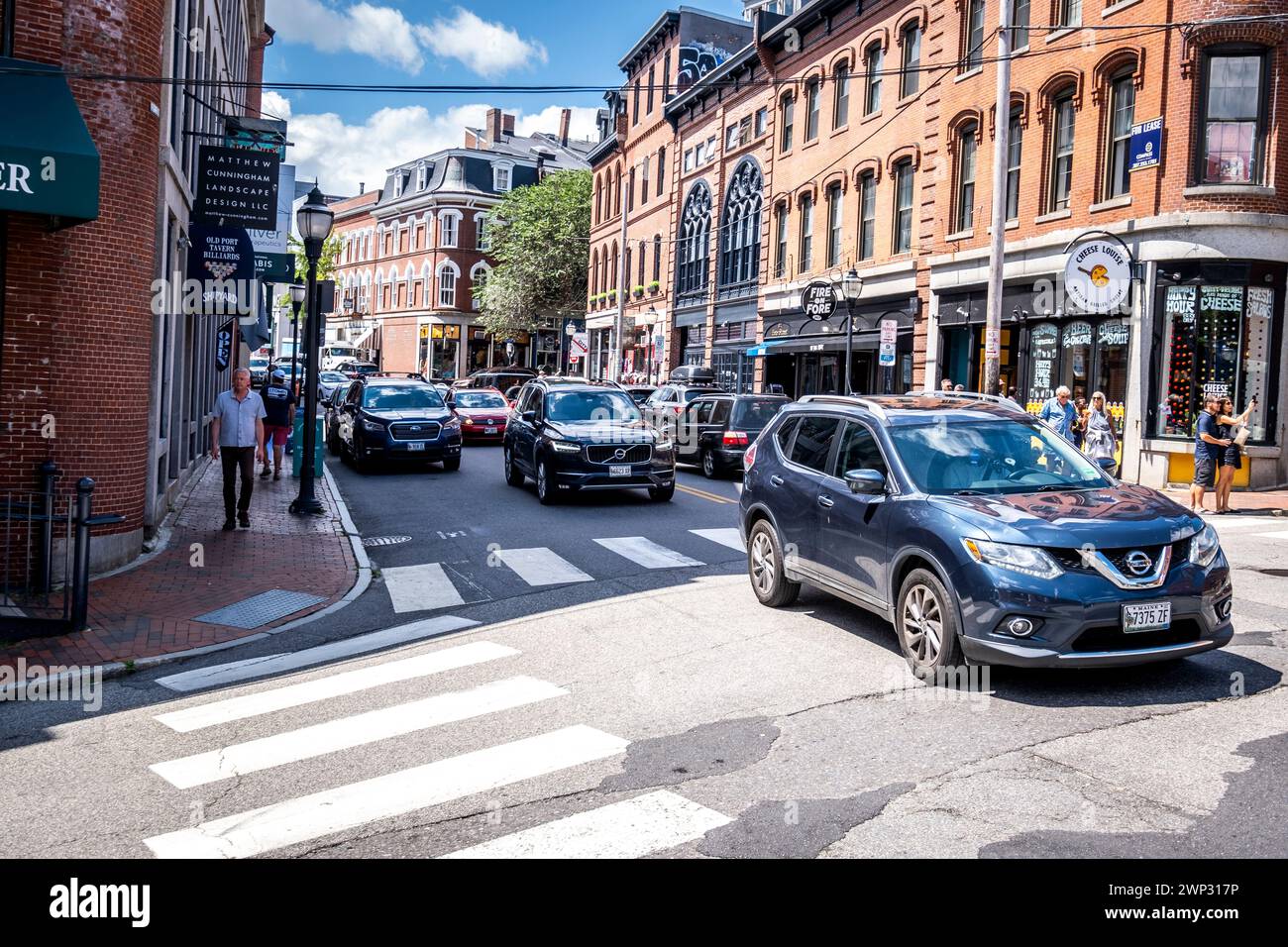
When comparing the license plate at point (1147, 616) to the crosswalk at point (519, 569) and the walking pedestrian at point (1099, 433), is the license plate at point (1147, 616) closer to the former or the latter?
the crosswalk at point (519, 569)

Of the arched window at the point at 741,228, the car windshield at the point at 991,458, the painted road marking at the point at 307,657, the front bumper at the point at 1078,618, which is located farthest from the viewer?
the arched window at the point at 741,228

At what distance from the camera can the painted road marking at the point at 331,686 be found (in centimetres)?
677

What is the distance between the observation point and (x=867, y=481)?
763cm

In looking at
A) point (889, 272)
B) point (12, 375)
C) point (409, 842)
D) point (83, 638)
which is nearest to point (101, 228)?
point (12, 375)

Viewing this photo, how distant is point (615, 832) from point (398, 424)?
17.3 metres

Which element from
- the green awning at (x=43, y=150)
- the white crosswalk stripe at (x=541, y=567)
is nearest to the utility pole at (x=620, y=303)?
the white crosswalk stripe at (x=541, y=567)

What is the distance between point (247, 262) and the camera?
57.2 ft

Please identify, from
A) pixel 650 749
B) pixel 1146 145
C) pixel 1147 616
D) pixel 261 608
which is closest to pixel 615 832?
pixel 650 749

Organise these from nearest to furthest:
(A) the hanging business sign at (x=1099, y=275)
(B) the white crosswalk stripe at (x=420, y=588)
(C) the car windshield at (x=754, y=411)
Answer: (B) the white crosswalk stripe at (x=420, y=588) → (A) the hanging business sign at (x=1099, y=275) → (C) the car windshield at (x=754, y=411)

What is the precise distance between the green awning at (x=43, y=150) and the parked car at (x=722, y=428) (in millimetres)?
12959

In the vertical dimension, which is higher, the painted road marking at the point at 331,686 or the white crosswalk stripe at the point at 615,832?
the white crosswalk stripe at the point at 615,832

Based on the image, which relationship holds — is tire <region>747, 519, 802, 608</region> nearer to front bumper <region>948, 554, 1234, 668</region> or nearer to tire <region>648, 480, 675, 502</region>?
front bumper <region>948, 554, 1234, 668</region>

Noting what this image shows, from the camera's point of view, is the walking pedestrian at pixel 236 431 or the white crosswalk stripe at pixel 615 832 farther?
the walking pedestrian at pixel 236 431

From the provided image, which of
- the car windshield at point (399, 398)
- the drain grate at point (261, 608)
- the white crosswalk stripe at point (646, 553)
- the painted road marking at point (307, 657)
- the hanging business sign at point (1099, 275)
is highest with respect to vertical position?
the hanging business sign at point (1099, 275)
